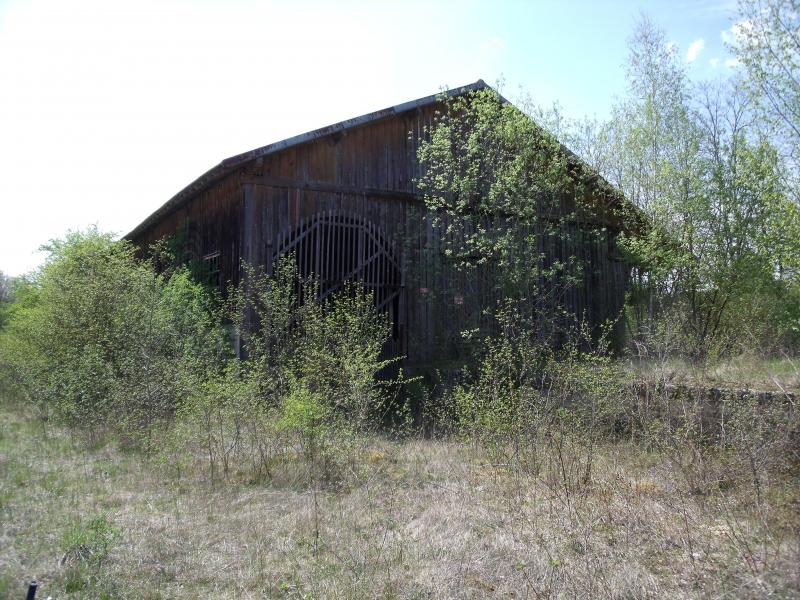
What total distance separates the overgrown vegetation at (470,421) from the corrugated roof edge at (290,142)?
65 cm

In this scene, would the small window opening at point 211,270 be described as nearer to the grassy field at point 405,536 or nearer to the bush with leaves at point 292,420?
the bush with leaves at point 292,420

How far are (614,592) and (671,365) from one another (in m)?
6.16

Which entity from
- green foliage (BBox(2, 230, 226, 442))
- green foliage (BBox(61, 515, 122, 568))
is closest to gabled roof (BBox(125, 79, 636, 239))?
green foliage (BBox(2, 230, 226, 442))

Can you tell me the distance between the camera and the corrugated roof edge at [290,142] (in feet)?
35.9

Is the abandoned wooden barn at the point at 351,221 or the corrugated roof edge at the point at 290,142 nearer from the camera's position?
the corrugated roof edge at the point at 290,142

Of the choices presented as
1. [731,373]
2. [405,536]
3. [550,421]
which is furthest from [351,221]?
[405,536]

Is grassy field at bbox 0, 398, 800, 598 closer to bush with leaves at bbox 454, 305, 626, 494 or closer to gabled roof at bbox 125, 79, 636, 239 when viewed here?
bush with leaves at bbox 454, 305, 626, 494

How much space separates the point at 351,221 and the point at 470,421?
20.0 ft

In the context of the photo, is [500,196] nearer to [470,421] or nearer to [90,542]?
[470,421]

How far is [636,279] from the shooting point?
15.5 meters

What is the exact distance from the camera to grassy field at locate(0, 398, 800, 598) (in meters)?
4.14

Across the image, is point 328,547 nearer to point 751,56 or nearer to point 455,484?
point 455,484

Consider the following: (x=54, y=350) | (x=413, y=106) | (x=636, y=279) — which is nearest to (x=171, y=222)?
(x=54, y=350)

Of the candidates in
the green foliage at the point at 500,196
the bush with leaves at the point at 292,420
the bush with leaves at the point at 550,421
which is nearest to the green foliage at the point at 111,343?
the bush with leaves at the point at 292,420
